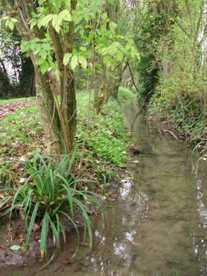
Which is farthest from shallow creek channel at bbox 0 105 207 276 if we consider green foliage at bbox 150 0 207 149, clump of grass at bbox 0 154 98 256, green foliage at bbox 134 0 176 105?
green foliage at bbox 134 0 176 105

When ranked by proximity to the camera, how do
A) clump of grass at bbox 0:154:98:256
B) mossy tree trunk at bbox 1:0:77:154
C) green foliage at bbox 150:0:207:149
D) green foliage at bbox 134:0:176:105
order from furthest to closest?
1. green foliage at bbox 134:0:176:105
2. green foliage at bbox 150:0:207:149
3. mossy tree trunk at bbox 1:0:77:154
4. clump of grass at bbox 0:154:98:256

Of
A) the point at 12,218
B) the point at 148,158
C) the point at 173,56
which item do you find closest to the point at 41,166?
the point at 12,218

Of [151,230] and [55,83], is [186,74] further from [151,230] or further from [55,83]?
[151,230]

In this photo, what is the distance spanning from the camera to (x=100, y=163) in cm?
621

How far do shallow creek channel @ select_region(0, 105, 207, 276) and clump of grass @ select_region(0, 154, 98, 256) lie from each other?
0.29m

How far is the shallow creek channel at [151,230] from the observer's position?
3805 millimetres

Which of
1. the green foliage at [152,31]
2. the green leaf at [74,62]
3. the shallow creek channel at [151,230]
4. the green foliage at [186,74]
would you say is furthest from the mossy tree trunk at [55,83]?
the green foliage at [152,31]

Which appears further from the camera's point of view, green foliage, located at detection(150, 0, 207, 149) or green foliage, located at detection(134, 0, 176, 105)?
green foliage, located at detection(134, 0, 176, 105)

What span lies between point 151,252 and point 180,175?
9.54 ft

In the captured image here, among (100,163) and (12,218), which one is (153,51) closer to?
(100,163)

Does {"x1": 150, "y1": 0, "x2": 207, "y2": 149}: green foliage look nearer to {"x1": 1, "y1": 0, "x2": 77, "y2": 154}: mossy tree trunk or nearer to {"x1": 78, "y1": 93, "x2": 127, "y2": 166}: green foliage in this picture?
{"x1": 78, "y1": 93, "x2": 127, "y2": 166}: green foliage

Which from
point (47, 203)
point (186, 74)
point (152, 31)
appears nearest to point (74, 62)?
point (47, 203)

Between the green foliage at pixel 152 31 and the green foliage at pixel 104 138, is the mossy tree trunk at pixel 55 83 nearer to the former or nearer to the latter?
the green foliage at pixel 104 138

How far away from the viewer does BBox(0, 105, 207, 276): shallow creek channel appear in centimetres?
380
